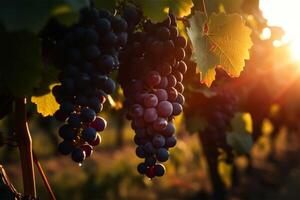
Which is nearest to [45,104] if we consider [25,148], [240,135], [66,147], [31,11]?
[25,148]

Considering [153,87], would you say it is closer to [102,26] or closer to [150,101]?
[150,101]

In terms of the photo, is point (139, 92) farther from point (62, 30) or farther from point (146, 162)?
point (62, 30)

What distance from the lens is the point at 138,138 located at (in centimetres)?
194

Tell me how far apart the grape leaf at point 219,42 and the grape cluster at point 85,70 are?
438 millimetres

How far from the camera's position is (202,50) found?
2.15 meters

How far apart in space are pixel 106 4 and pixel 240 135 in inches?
92.7

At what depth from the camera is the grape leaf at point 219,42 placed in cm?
216

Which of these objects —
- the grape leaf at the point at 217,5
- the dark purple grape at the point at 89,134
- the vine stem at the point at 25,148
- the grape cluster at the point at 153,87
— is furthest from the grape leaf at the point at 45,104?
the grape leaf at the point at 217,5

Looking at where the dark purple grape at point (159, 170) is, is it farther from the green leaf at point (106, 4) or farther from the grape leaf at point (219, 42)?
the green leaf at point (106, 4)

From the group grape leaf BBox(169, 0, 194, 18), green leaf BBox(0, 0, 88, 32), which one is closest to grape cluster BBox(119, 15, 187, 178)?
grape leaf BBox(169, 0, 194, 18)

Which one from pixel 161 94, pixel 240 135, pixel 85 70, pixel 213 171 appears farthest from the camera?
pixel 213 171

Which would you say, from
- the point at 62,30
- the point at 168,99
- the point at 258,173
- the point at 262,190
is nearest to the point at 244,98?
the point at 168,99

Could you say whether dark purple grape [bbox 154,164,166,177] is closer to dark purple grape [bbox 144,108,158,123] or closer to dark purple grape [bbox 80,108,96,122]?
dark purple grape [bbox 144,108,158,123]

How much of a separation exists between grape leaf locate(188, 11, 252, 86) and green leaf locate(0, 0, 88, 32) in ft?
2.92
